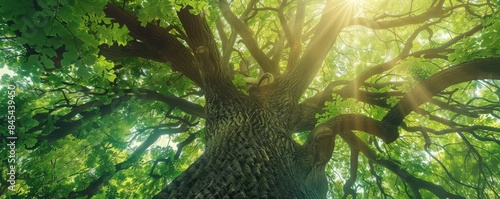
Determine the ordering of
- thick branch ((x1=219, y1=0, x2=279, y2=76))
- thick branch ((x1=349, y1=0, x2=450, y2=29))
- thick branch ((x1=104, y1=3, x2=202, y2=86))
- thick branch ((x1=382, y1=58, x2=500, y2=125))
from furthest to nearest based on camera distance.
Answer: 1. thick branch ((x1=219, y1=0, x2=279, y2=76))
2. thick branch ((x1=349, y1=0, x2=450, y2=29))
3. thick branch ((x1=104, y1=3, x2=202, y2=86))
4. thick branch ((x1=382, y1=58, x2=500, y2=125))

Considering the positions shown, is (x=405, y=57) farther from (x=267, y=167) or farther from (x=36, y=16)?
(x=36, y=16)

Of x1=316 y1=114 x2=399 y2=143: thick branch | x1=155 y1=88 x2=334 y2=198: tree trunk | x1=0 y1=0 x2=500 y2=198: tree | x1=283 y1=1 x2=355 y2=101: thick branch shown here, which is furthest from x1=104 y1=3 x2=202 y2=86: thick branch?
x1=316 y1=114 x2=399 y2=143: thick branch

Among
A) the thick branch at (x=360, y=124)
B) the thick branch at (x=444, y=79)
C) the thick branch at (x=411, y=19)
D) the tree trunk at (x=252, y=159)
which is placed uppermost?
the thick branch at (x=411, y=19)

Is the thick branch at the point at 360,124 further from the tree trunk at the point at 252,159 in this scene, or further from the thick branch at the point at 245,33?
the thick branch at the point at 245,33

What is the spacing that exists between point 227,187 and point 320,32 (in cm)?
335

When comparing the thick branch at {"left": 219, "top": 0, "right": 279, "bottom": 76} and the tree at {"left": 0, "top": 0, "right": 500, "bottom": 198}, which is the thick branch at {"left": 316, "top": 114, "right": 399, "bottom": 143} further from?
the thick branch at {"left": 219, "top": 0, "right": 279, "bottom": 76}

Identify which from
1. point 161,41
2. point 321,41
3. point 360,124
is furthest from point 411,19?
point 161,41

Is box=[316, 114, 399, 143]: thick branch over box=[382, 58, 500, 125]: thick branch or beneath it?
beneath

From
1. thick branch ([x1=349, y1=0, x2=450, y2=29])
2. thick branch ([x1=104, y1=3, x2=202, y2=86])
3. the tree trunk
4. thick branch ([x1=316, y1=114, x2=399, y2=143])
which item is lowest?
the tree trunk

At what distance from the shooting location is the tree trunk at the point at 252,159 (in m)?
2.09

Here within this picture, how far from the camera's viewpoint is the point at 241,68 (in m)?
7.22

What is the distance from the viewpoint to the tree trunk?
2094mm

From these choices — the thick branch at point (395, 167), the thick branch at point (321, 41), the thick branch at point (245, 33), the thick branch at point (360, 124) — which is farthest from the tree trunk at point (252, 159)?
the thick branch at point (395, 167)

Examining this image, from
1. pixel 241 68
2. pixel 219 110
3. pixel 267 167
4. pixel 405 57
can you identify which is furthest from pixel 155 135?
pixel 405 57
